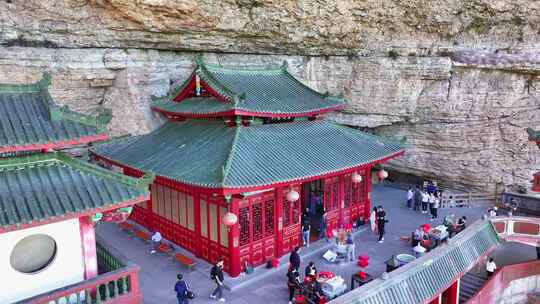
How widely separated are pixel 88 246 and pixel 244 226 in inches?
215

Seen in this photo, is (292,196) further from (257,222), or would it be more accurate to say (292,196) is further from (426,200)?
(426,200)

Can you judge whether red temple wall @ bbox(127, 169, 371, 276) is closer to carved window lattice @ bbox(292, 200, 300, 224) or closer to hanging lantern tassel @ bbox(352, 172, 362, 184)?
carved window lattice @ bbox(292, 200, 300, 224)

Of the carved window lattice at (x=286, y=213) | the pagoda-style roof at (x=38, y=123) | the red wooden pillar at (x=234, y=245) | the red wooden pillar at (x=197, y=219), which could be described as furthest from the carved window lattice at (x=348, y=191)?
the pagoda-style roof at (x=38, y=123)

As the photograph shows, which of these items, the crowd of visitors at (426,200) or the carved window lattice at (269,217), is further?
the crowd of visitors at (426,200)

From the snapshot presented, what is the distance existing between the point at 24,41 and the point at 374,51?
1863cm

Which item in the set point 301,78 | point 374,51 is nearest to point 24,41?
point 301,78

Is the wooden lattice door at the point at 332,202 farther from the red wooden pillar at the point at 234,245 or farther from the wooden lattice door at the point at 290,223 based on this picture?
the red wooden pillar at the point at 234,245

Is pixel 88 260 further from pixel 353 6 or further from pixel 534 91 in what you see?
pixel 534 91

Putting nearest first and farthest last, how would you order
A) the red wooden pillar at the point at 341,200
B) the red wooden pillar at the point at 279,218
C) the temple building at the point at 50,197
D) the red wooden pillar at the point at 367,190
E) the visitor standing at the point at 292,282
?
the temple building at the point at 50,197
the visitor standing at the point at 292,282
the red wooden pillar at the point at 279,218
the red wooden pillar at the point at 341,200
the red wooden pillar at the point at 367,190

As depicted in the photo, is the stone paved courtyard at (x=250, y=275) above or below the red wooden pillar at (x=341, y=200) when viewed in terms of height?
below

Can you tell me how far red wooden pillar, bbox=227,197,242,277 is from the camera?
1341 centimetres

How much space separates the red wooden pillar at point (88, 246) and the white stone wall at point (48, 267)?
9 centimetres

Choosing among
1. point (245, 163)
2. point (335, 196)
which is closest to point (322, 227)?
point (335, 196)

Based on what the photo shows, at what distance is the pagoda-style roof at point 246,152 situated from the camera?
42.8ft
